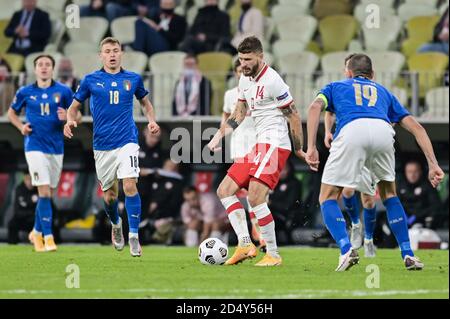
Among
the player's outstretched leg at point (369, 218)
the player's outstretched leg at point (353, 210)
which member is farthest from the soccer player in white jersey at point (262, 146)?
the player's outstretched leg at point (353, 210)

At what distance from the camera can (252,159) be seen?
12.0m

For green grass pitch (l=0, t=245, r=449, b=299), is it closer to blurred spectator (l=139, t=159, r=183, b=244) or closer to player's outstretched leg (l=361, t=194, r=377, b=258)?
player's outstretched leg (l=361, t=194, r=377, b=258)

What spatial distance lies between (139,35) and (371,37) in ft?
13.9

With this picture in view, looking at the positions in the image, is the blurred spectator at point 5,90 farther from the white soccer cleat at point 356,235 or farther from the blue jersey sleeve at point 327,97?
the blue jersey sleeve at point 327,97

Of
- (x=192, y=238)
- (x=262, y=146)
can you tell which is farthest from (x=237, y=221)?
(x=192, y=238)

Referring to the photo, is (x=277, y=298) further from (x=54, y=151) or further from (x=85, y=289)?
(x=54, y=151)

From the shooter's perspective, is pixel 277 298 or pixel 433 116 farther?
pixel 433 116

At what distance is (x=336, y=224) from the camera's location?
10.7m

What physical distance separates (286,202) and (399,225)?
820 centimetres

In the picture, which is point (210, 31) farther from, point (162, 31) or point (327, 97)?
point (327, 97)

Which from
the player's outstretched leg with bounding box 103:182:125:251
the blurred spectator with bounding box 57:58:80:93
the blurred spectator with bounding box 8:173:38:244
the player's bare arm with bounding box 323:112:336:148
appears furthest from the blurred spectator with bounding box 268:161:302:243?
the player's outstretched leg with bounding box 103:182:125:251

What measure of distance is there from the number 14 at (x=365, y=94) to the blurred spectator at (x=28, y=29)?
1221 centimetres

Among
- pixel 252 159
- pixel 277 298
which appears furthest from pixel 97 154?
pixel 277 298

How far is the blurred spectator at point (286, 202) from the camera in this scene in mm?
19000
